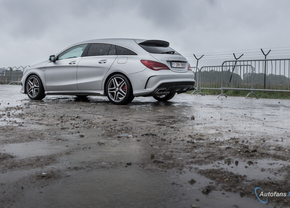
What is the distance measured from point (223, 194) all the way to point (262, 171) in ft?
2.43

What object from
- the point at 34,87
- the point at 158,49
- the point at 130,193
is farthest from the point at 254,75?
the point at 130,193

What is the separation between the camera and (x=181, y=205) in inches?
89.5

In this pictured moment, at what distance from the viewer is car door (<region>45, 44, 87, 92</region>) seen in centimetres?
1034

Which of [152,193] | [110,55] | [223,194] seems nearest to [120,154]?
[152,193]

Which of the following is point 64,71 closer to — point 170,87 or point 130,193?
point 170,87

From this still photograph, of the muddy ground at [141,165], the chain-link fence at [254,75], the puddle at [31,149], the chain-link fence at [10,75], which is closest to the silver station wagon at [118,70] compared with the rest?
the muddy ground at [141,165]

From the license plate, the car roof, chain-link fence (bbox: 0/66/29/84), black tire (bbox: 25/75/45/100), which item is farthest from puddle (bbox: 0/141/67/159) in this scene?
chain-link fence (bbox: 0/66/29/84)

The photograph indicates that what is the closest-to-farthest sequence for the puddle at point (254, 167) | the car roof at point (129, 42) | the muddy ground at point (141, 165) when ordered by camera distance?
the muddy ground at point (141, 165) < the puddle at point (254, 167) < the car roof at point (129, 42)

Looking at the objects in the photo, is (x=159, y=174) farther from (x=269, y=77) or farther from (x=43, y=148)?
(x=269, y=77)

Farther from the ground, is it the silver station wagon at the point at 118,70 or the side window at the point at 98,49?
the side window at the point at 98,49

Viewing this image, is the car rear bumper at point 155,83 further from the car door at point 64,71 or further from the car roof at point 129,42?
the car door at point 64,71

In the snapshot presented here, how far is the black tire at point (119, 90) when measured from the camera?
9.21 m

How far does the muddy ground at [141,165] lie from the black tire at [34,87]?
5.60 metres

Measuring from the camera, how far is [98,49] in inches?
397
